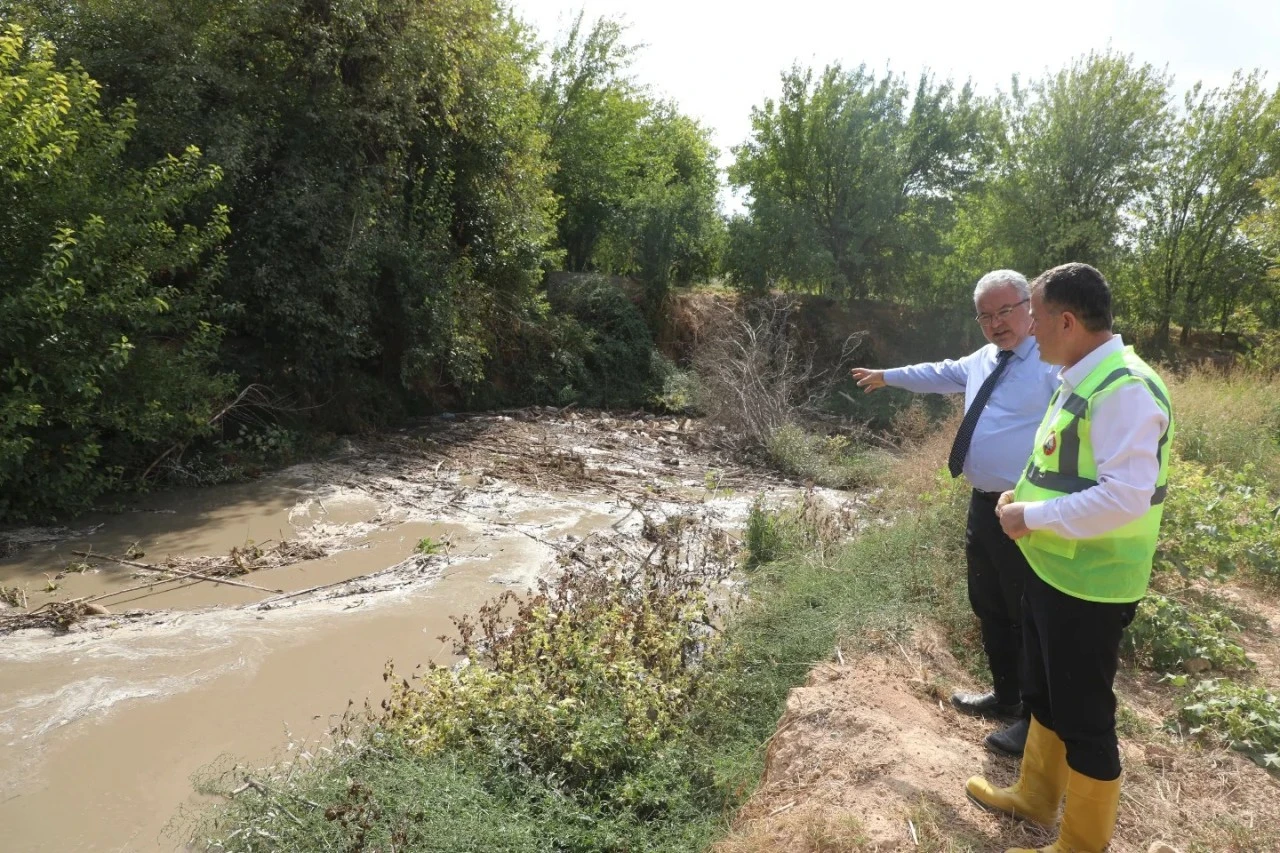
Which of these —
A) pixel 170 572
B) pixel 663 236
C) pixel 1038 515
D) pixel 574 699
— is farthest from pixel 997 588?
pixel 663 236

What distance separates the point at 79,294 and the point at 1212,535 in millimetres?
9627

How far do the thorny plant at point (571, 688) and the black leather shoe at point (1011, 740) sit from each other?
5.13ft

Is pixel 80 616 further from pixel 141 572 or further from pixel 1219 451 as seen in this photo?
pixel 1219 451

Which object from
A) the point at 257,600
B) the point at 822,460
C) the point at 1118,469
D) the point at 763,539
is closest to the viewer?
the point at 1118,469

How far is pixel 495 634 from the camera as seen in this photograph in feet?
18.7

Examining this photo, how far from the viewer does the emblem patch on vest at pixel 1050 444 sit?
98.3 inches

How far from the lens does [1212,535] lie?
514 centimetres

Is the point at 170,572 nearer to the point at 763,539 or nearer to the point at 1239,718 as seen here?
the point at 763,539

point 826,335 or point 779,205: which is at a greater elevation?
point 779,205

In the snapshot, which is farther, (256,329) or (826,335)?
(826,335)

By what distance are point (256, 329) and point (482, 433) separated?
13.4 feet

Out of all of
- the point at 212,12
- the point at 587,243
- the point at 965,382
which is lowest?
the point at 965,382

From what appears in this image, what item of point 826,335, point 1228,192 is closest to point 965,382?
point 826,335

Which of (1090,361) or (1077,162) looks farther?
(1077,162)
